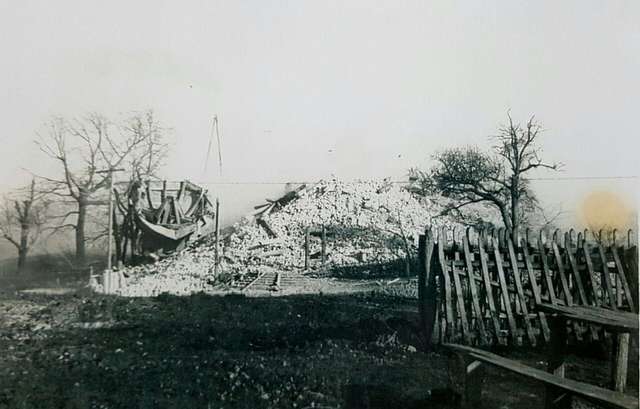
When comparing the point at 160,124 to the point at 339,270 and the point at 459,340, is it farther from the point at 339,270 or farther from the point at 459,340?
the point at 339,270

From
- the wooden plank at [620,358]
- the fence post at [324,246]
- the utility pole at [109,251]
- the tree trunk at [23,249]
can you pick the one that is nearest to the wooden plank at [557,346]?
the wooden plank at [620,358]

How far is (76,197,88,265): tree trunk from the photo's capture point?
4.41 meters

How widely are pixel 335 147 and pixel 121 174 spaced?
1.93 m

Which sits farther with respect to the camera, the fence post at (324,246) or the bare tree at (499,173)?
the fence post at (324,246)

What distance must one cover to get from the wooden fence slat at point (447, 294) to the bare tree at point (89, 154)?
2843 millimetres

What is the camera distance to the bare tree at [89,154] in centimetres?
395

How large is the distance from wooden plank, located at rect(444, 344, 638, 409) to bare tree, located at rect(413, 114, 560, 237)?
218cm

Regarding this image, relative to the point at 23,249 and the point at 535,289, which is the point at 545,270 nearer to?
the point at 535,289

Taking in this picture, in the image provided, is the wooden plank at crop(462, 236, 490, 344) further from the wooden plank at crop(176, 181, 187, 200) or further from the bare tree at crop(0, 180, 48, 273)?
the bare tree at crop(0, 180, 48, 273)

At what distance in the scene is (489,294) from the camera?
4938mm

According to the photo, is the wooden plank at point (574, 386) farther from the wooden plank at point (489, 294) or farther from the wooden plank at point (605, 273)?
the wooden plank at point (605, 273)

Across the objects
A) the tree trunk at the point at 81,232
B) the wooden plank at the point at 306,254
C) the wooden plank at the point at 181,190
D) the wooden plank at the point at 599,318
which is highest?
the wooden plank at the point at 181,190

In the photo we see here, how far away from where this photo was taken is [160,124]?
4.13 meters

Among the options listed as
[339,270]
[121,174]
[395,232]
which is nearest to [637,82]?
[395,232]
